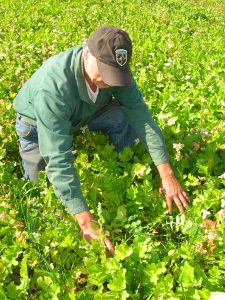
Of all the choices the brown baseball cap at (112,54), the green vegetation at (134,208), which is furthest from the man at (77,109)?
the green vegetation at (134,208)

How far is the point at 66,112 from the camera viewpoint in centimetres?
288

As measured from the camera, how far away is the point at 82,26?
830 centimetres

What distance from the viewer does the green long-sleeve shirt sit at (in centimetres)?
269

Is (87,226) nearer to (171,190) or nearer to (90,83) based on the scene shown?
(171,190)

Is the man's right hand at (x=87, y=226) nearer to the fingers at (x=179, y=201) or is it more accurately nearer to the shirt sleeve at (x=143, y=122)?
the fingers at (x=179, y=201)


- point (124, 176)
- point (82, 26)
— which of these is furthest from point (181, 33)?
point (124, 176)

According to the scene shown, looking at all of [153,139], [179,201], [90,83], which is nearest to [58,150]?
[90,83]

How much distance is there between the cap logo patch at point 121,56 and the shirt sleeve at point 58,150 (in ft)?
1.66

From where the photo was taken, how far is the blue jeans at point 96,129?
3.59 m

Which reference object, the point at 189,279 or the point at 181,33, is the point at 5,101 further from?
the point at 181,33

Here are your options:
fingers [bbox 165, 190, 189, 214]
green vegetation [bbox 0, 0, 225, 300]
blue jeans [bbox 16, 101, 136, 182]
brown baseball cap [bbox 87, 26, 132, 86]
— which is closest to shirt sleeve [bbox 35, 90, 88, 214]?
green vegetation [bbox 0, 0, 225, 300]

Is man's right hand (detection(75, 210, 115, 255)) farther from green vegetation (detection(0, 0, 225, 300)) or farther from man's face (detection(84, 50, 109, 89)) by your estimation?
man's face (detection(84, 50, 109, 89))

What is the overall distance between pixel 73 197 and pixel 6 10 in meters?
7.67

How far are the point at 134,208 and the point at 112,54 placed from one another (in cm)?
116
